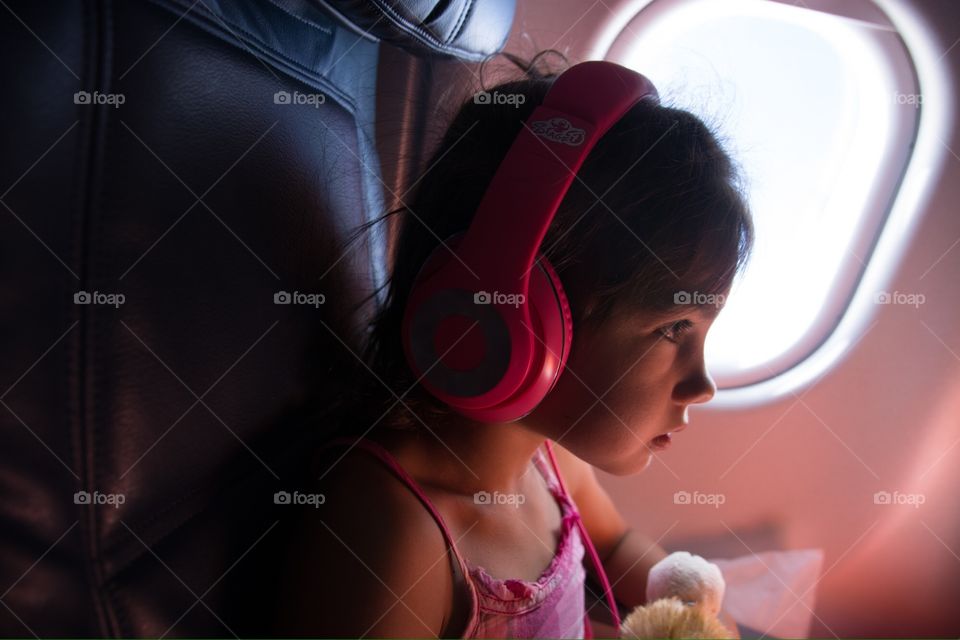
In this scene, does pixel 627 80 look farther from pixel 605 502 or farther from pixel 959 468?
pixel 959 468

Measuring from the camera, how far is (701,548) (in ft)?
4.99

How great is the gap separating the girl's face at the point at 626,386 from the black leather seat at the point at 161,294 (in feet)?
0.94

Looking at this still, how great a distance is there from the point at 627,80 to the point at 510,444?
0.46 m

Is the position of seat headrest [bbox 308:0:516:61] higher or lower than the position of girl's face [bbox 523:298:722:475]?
higher
